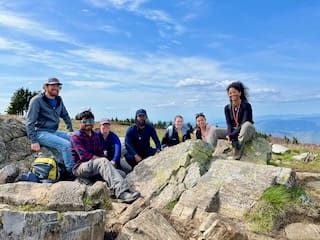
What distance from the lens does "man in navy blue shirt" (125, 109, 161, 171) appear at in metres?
11.2

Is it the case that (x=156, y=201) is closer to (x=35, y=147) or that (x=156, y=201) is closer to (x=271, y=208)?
(x=271, y=208)

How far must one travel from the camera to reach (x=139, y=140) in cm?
1147

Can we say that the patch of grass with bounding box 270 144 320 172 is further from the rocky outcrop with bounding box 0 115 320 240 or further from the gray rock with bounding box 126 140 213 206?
the gray rock with bounding box 126 140 213 206

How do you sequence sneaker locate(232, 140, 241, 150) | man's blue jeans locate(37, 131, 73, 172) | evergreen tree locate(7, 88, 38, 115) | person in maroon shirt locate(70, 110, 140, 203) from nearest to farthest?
person in maroon shirt locate(70, 110, 140, 203), man's blue jeans locate(37, 131, 73, 172), sneaker locate(232, 140, 241, 150), evergreen tree locate(7, 88, 38, 115)

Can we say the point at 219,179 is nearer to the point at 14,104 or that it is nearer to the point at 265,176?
the point at 265,176

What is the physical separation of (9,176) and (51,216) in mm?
3212

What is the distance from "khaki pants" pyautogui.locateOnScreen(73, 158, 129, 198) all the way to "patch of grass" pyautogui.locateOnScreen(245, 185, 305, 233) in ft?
8.82

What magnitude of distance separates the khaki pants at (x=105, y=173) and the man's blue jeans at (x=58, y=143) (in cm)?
89

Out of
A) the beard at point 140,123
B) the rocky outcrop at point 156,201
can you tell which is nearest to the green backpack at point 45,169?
the rocky outcrop at point 156,201

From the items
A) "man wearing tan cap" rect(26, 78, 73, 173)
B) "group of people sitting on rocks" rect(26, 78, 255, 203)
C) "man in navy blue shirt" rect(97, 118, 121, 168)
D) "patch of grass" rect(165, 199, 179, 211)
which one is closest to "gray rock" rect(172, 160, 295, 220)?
"patch of grass" rect(165, 199, 179, 211)

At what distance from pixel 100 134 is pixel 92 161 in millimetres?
1865

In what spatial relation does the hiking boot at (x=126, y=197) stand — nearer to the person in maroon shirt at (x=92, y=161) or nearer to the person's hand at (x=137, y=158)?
the person in maroon shirt at (x=92, y=161)

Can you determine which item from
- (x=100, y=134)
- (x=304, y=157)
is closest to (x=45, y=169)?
(x=100, y=134)

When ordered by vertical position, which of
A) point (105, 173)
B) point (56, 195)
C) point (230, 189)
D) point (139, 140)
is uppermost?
point (139, 140)
